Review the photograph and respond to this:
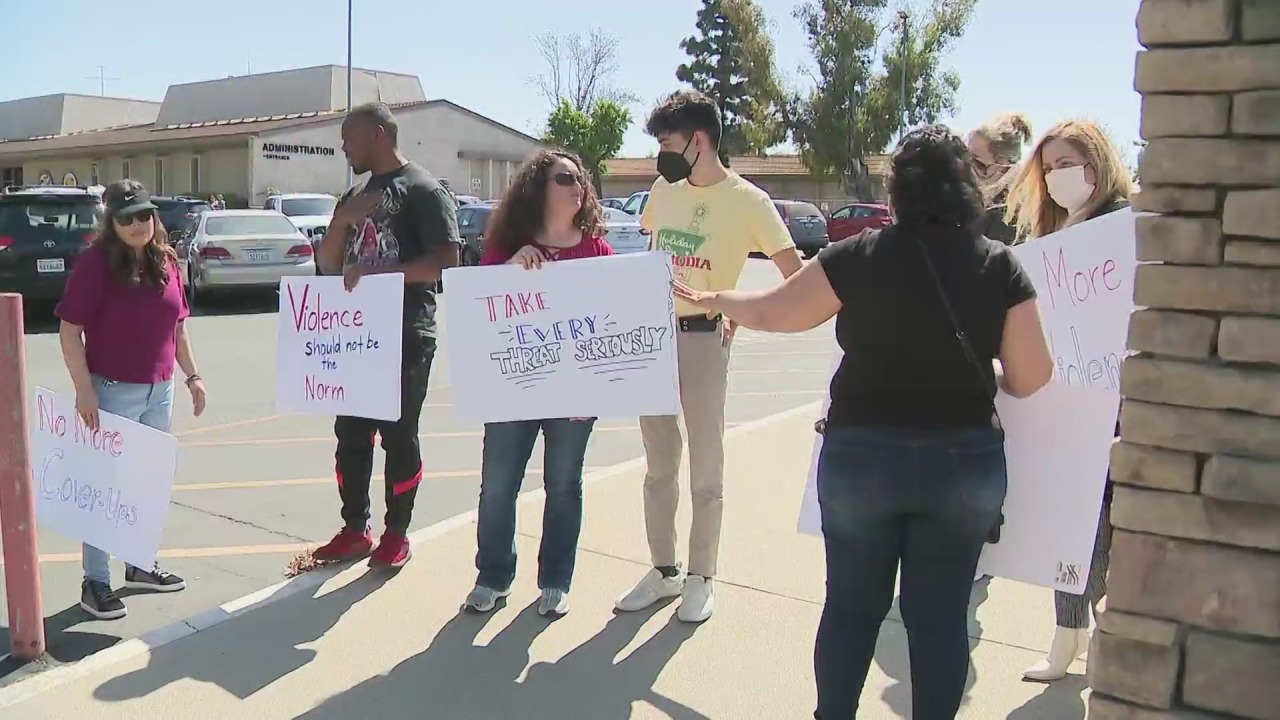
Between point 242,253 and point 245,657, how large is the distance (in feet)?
43.0

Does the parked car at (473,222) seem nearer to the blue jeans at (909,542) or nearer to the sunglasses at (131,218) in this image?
the sunglasses at (131,218)

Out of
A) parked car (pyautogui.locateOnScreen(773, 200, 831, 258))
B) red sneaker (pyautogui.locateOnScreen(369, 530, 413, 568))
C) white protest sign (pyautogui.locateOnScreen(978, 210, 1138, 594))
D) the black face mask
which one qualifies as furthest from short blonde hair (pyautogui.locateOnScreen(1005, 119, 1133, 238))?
parked car (pyautogui.locateOnScreen(773, 200, 831, 258))

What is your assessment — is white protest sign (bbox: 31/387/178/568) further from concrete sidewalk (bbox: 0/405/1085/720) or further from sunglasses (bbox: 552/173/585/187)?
sunglasses (bbox: 552/173/585/187)

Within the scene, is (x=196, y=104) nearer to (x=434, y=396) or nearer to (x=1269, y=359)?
(x=434, y=396)

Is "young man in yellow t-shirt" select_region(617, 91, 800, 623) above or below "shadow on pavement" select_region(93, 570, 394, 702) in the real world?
above

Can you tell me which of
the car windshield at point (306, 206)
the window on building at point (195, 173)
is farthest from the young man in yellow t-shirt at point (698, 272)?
the window on building at point (195, 173)

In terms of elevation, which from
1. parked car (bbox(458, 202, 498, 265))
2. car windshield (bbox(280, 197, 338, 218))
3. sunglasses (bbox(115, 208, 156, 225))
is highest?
car windshield (bbox(280, 197, 338, 218))

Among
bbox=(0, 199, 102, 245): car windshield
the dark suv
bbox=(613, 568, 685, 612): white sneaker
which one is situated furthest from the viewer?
bbox=(0, 199, 102, 245): car windshield

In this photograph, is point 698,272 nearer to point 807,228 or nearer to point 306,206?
point 306,206

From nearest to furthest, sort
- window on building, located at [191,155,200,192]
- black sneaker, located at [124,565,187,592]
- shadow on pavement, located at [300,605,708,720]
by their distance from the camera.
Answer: shadow on pavement, located at [300,605,708,720], black sneaker, located at [124,565,187,592], window on building, located at [191,155,200,192]

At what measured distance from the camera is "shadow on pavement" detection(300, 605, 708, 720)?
11.4ft

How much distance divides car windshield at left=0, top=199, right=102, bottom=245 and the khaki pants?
11.4 m

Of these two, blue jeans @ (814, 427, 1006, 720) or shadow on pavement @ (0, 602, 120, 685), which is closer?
blue jeans @ (814, 427, 1006, 720)

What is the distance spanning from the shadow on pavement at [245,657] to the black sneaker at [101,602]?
1.57ft
